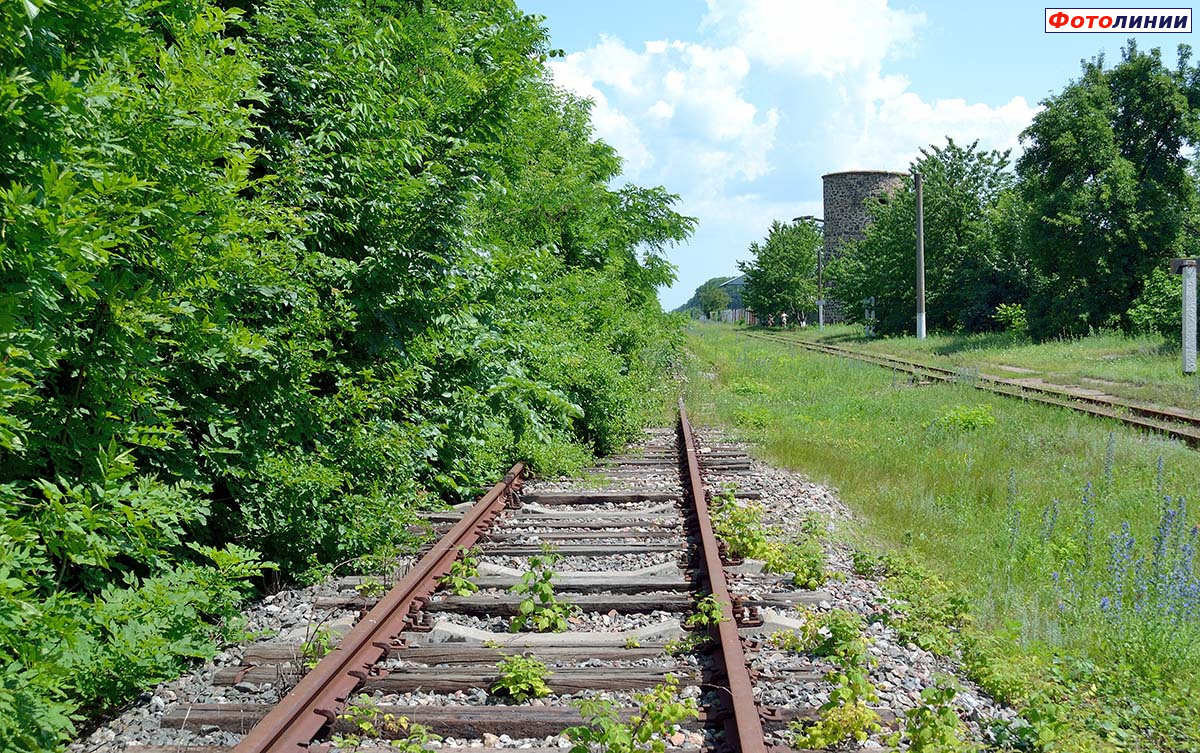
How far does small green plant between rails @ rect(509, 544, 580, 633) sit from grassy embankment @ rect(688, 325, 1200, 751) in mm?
1943

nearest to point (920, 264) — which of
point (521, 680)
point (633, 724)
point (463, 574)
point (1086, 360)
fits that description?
point (1086, 360)

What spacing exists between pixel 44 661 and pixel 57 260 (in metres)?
1.34

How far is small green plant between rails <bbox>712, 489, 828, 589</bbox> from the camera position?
5.08 meters

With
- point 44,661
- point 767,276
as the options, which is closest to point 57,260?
point 44,661

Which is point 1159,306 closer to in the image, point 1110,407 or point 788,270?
point 1110,407

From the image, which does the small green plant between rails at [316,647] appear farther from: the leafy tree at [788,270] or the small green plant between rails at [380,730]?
the leafy tree at [788,270]

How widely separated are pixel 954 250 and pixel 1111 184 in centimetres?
1227

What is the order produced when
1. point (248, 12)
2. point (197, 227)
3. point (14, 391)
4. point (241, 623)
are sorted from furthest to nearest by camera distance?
1. point (248, 12)
2. point (241, 623)
3. point (197, 227)
4. point (14, 391)

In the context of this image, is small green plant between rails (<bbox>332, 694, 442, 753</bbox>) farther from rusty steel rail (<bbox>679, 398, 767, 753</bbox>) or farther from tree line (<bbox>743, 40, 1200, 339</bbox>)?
tree line (<bbox>743, 40, 1200, 339</bbox>)

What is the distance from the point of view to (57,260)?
2.84 m

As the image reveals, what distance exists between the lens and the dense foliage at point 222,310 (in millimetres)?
2912

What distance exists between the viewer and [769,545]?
5562mm

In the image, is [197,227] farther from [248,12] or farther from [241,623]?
[248,12]

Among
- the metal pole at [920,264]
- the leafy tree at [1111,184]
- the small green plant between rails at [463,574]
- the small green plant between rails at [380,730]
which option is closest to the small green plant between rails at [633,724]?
the small green plant between rails at [380,730]
